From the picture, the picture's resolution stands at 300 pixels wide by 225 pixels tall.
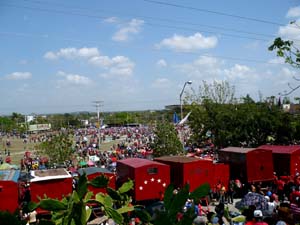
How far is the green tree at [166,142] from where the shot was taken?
30.7 metres

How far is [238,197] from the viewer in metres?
21.2

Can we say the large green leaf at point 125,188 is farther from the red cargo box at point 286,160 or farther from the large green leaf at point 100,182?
the red cargo box at point 286,160

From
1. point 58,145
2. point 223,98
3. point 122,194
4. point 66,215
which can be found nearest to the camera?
point 66,215

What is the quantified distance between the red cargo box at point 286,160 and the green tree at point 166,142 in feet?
30.9

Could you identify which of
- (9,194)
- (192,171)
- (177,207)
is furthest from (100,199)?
(192,171)

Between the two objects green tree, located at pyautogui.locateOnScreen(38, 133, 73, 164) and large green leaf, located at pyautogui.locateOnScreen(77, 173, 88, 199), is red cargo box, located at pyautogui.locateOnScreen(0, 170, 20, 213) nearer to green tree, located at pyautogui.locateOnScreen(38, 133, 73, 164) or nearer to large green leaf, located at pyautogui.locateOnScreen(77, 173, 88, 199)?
large green leaf, located at pyautogui.locateOnScreen(77, 173, 88, 199)

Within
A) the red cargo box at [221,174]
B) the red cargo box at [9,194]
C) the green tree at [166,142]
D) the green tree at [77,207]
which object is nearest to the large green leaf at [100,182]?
the green tree at [77,207]

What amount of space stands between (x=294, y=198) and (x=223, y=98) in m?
32.2

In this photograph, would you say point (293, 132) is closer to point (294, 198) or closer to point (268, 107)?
point (268, 107)

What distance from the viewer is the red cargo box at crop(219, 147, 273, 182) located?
2128 cm

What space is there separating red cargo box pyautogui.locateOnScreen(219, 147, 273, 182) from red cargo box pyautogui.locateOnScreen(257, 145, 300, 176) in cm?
119

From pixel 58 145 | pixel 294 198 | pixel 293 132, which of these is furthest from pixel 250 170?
pixel 58 145

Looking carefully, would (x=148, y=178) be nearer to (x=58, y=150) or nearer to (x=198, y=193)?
(x=58, y=150)

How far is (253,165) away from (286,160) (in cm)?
261
